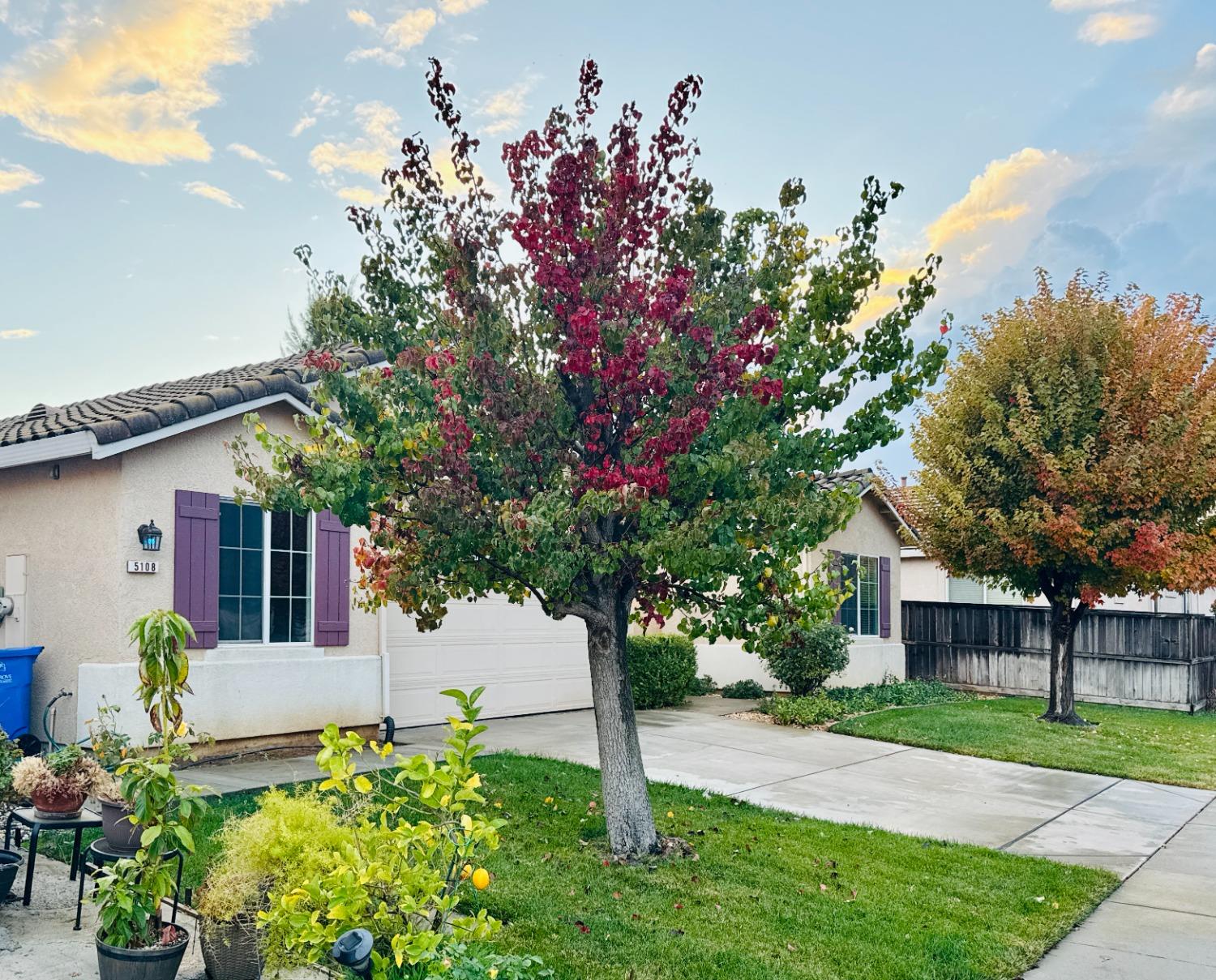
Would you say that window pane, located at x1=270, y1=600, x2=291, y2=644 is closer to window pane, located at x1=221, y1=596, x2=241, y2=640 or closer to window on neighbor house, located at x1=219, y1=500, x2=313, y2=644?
window on neighbor house, located at x1=219, y1=500, x2=313, y2=644

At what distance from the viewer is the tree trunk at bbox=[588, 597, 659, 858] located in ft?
20.6

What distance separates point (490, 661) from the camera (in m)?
12.9

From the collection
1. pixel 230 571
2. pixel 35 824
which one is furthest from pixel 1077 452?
pixel 35 824

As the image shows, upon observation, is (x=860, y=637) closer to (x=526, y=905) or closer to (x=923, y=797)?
(x=923, y=797)

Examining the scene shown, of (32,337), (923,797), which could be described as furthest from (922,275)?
(32,337)

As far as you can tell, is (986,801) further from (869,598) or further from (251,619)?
(869,598)

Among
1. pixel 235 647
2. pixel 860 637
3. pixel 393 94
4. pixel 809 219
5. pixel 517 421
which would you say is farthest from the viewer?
pixel 860 637

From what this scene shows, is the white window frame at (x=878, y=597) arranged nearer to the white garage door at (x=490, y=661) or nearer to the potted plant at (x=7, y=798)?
the white garage door at (x=490, y=661)

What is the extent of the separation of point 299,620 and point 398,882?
6724 millimetres

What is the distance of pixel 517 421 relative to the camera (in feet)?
18.5

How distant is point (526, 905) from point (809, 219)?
184 inches

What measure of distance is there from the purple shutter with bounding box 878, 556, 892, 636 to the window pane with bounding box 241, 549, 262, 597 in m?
12.4

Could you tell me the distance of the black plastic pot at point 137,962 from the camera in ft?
12.3

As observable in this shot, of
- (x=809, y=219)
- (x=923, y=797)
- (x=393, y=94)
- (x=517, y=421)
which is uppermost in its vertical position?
(x=393, y=94)
